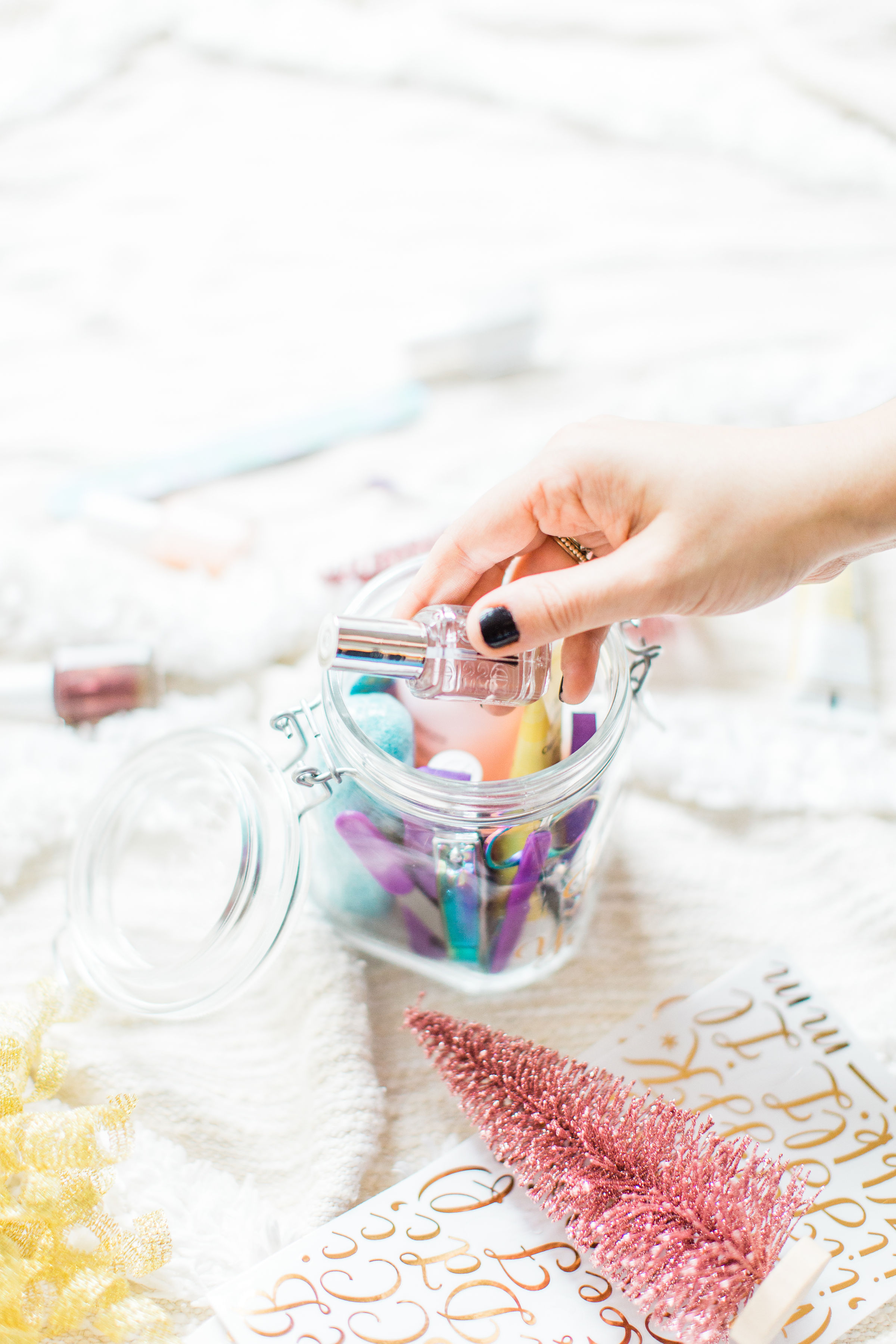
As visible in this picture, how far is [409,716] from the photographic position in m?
0.44

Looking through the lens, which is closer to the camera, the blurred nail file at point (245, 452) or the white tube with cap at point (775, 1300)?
the white tube with cap at point (775, 1300)

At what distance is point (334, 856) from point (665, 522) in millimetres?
226

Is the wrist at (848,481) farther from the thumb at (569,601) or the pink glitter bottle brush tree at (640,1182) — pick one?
the pink glitter bottle brush tree at (640,1182)

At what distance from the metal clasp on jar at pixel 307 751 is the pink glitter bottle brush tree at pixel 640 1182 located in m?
0.11

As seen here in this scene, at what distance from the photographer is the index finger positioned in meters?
0.40

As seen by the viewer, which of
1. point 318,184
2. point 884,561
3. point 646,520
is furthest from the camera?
point 318,184

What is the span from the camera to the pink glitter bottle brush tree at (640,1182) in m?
0.35

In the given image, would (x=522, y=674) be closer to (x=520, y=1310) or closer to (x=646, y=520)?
(x=646, y=520)

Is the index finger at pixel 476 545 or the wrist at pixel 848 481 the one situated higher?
the wrist at pixel 848 481

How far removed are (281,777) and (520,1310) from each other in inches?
9.6

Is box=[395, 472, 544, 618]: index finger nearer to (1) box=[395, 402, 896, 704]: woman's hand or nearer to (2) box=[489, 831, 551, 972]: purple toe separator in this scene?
(1) box=[395, 402, 896, 704]: woman's hand

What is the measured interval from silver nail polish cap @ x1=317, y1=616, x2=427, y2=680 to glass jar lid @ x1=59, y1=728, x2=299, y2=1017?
10cm

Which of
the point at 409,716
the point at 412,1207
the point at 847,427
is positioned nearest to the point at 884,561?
the point at 847,427

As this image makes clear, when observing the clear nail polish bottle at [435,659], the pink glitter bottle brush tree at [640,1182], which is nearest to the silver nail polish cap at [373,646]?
the clear nail polish bottle at [435,659]
